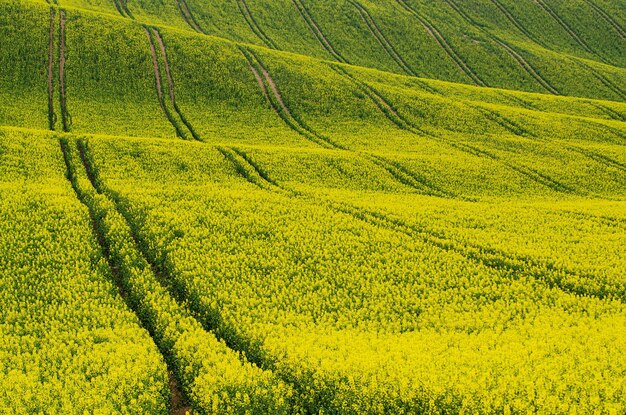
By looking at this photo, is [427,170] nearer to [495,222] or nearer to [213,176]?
[495,222]

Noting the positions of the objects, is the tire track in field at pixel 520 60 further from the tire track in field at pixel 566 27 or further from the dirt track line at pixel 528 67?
the tire track in field at pixel 566 27

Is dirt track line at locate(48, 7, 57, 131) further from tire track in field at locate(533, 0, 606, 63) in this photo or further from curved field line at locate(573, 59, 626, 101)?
tire track in field at locate(533, 0, 606, 63)

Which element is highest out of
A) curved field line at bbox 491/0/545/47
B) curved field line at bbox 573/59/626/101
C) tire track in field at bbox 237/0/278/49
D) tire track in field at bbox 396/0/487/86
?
curved field line at bbox 491/0/545/47

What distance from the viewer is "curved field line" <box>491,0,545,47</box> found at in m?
110

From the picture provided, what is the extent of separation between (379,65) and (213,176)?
61936 millimetres

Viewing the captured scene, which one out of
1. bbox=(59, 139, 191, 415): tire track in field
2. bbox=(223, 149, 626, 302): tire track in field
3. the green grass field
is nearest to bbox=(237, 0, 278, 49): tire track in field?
the green grass field

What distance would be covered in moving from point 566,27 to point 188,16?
86031 mm

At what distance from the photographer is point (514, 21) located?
4547 inches

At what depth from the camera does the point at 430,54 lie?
96.1 metres

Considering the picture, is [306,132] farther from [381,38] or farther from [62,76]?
[381,38]

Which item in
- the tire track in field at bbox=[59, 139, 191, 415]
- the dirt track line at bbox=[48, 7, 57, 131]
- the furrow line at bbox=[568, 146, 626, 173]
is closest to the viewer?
the tire track in field at bbox=[59, 139, 191, 415]

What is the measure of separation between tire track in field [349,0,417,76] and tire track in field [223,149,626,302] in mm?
64134

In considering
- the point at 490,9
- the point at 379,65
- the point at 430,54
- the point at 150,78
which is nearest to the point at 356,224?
the point at 150,78

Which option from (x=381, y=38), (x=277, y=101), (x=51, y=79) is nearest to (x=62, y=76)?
(x=51, y=79)
